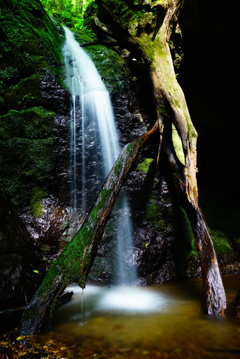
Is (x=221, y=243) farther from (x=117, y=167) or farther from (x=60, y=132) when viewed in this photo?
(x=60, y=132)

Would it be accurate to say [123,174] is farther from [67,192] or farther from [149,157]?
[149,157]

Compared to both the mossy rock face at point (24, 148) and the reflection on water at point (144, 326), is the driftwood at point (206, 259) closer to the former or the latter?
the reflection on water at point (144, 326)

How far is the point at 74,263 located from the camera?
10.3 feet

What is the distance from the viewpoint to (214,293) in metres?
3.34

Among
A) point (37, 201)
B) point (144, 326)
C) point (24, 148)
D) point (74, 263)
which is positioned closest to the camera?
point (144, 326)

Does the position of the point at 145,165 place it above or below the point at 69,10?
below

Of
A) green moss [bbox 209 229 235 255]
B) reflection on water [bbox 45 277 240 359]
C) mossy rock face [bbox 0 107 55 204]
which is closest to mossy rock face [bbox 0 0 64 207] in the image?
mossy rock face [bbox 0 107 55 204]

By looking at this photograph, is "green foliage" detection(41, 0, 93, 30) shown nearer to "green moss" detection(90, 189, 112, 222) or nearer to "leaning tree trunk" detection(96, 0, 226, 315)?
"leaning tree trunk" detection(96, 0, 226, 315)

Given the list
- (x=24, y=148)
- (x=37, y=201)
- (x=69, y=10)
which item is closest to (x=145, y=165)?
(x=37, y=201)

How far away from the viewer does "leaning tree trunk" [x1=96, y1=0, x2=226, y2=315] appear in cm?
350

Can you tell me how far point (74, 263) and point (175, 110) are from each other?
12.7 feet

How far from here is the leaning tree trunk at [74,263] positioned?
2814mm

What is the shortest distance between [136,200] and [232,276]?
2.57 m

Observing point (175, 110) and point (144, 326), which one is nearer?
point (144, 326)
